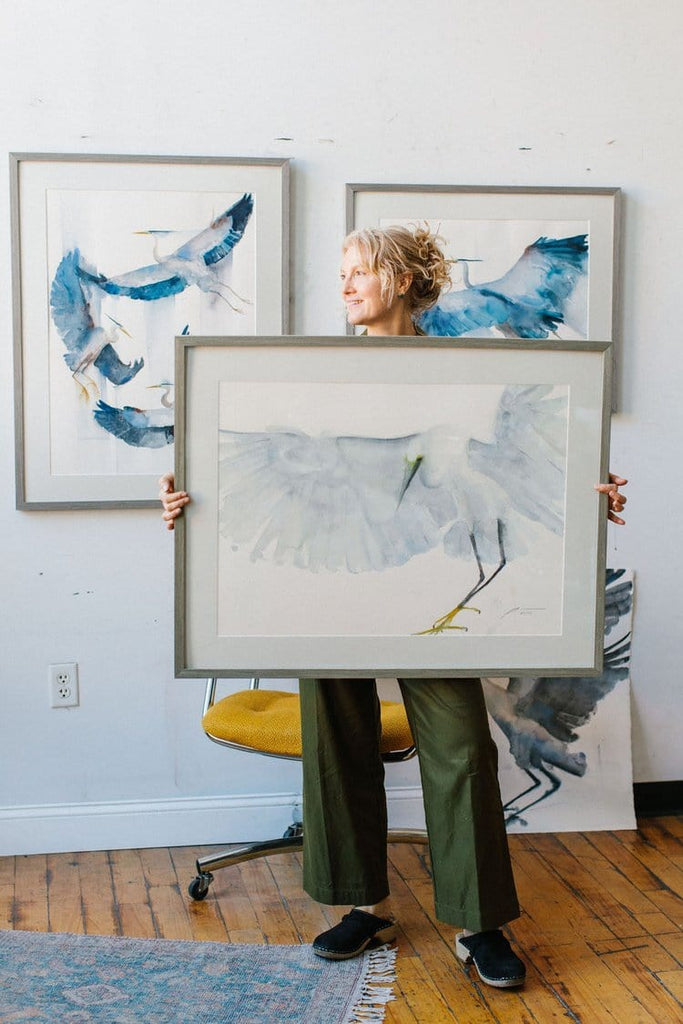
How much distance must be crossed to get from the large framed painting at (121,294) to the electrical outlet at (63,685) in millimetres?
410

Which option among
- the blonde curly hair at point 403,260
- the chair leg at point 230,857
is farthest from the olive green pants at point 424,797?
the blonde curly hair at point 403,260

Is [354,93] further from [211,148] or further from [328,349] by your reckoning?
[328,349]

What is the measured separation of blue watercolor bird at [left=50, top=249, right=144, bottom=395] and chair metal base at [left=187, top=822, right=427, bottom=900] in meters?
1.15

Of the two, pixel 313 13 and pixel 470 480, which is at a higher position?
pixel 313 13

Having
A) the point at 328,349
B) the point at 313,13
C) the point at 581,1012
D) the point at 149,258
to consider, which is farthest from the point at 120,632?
the point at 313,13

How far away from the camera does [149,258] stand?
8.79 ft

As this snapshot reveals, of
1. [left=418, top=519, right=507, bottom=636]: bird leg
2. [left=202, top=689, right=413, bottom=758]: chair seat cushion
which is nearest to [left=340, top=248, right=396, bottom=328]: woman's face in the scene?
[left=418, top=519, right=507, bottom=636]: bird leg

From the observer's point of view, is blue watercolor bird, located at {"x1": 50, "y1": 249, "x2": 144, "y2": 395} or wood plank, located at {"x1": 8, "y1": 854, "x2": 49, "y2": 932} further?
blue watercolor bird, located at {"x1": 50, "y1": 249, "x2": 144, "y2": 395}

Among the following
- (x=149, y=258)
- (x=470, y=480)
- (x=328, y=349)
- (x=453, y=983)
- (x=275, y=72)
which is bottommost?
(x=453, y=983)

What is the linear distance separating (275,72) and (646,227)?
1.03 meters

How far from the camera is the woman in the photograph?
6.63ft

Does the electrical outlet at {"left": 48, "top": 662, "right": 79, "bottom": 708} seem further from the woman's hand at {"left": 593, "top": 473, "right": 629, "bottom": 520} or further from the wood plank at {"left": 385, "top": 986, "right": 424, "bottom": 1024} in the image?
the woman's hand at {"left": 593, "top": 473, "right": 629, "bottom": 520}

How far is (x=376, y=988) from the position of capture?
203 cm

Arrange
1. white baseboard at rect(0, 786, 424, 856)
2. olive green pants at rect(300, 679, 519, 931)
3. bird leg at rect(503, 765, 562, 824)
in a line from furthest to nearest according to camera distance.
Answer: bird leg at rect(503, 765, 562, 824), white baseboard at rect(0, 786, 424, 856), olive green pants at rect(300, 679, 519, 931)
